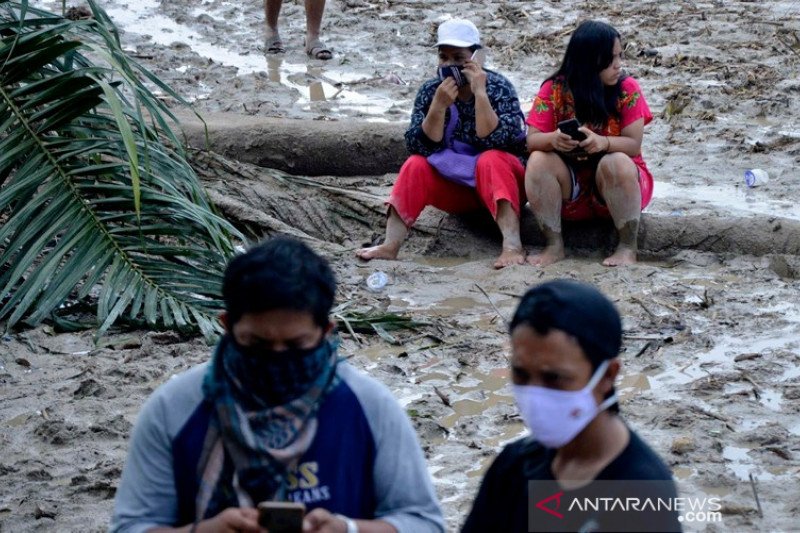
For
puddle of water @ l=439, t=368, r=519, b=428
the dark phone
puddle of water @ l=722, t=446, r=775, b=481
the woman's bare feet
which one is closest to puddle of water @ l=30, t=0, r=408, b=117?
the dark phone

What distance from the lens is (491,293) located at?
19.2 ft

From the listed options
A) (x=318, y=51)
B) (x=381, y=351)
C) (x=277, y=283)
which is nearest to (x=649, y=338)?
(x=381, y=351)

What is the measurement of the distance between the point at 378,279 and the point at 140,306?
1.35 meters

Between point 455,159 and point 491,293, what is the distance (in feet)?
2.82

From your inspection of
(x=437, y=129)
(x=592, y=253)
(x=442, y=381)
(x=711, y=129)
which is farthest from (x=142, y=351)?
(x=711, y=129)

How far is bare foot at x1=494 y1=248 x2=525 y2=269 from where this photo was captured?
6.23 metres

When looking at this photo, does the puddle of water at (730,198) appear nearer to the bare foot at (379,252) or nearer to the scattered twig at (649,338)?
the bare foot at (379,252)

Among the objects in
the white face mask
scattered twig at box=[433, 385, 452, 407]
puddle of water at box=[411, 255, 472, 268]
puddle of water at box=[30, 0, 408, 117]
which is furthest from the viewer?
puddle of water at box=[30, 0, 408, 117]

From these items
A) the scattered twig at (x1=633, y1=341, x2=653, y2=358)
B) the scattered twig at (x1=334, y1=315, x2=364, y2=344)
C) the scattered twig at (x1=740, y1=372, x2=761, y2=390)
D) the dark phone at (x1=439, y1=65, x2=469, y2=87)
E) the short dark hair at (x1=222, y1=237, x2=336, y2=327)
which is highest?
the short dark hair at (x1=222, y1=237, x2=336, y2=327)

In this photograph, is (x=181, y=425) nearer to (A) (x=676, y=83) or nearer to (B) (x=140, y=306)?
(B) (x=140, y=306)

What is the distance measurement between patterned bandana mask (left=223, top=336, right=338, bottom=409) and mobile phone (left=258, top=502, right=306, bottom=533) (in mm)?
207

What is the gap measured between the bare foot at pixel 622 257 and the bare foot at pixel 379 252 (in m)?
1.09

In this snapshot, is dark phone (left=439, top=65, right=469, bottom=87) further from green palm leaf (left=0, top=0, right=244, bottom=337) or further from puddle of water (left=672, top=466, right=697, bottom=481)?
puddle of water (left=672, top=466, right=697, bottom=481)

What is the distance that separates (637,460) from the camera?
2.15 metres
